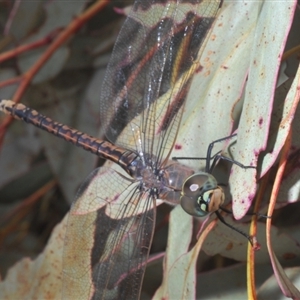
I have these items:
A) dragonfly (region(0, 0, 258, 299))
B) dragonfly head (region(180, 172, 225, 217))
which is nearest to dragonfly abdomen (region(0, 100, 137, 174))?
dragonfly (region(0, 0, 258, 299))

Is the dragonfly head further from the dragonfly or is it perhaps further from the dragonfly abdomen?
the dragonfly abdomen

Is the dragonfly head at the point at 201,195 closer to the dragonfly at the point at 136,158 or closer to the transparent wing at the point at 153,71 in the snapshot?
the dragonfly at the point at 136,158

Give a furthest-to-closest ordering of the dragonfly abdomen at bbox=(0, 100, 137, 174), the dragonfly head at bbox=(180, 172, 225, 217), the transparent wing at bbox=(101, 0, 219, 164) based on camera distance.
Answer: the dragonfly abdomen at bbox=(0, 100, 137, 174)
the transparent wing at bbox=(101, 0, 219, 164)
the dragonfly head at bbox=(180, 172, 225, 217)

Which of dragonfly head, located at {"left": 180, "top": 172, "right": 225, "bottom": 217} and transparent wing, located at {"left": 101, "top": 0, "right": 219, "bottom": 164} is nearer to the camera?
dragonfly head, located at {"left": 180, "top": 172, "right": 225, "bottom": 217}

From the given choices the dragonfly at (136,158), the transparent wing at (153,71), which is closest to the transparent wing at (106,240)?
the dragonfly at (136,158)

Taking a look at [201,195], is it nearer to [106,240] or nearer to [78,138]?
[106,240]

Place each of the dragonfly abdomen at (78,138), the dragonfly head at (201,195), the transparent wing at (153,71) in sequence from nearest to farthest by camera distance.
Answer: the dragonfly head at (201,195)
the transparent wing at (153,71)
the dragonfly abdomen at (78,138)

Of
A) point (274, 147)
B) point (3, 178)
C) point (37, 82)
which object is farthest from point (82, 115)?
point (274, 147)

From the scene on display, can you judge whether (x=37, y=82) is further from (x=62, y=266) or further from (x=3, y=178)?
(x=62, y=266)
